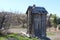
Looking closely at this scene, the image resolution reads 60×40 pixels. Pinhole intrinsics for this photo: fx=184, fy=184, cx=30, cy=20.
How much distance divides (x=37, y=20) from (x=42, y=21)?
26.1 inches

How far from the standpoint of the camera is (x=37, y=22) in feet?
75.4

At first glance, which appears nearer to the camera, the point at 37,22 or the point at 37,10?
the point at 37,22

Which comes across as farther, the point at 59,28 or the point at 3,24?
the point at 59,28

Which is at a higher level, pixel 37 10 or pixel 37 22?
pixel 37 10

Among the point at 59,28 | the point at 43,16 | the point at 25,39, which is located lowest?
the point at 59,28

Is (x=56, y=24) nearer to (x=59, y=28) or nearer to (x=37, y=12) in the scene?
(x=59, y=28)

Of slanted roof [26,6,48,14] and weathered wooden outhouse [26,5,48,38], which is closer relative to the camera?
weathered wooden outhouse [26,5,48,38]

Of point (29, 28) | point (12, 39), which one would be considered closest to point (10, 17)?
point (29, 28)

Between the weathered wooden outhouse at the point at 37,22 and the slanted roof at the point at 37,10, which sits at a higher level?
the slanted roof at the point at 37,10

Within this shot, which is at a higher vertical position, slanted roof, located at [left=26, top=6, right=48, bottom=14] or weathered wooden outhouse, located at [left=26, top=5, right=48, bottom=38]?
slanted roof, located at [left=26, top=6, right=48, bottom=14]

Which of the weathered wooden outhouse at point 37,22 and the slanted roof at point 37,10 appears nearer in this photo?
the weathered wooden outhouse at point 37,22

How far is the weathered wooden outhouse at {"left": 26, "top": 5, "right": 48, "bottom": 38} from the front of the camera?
896 inches

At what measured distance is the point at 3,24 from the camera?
2036 centimetres

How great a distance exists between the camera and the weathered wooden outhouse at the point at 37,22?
2277 centimetres
